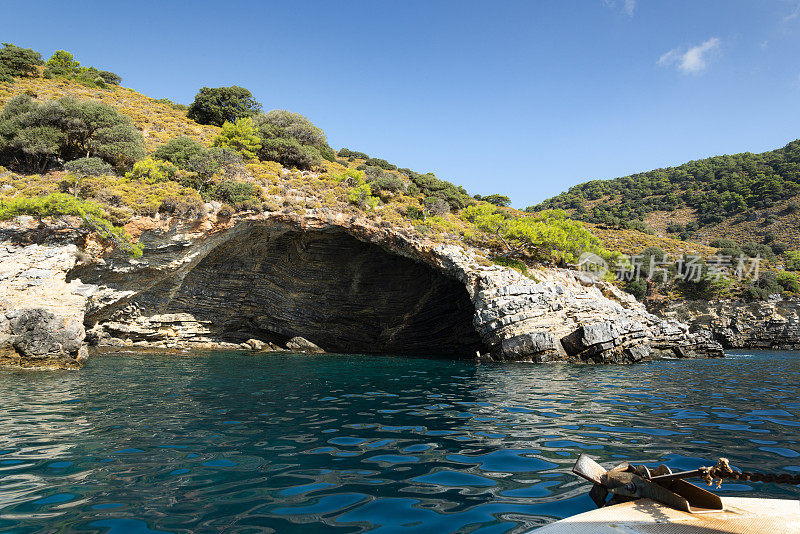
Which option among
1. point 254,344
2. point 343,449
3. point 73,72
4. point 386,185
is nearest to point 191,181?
point 254,344

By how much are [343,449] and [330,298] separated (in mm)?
23814

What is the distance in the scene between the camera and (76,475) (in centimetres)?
478

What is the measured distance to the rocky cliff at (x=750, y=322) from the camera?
1535 inches

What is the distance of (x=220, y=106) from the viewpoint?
39844mm

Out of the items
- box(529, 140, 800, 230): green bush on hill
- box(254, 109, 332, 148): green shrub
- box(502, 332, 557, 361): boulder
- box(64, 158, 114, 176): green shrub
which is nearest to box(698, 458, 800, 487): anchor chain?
box(502, 332, 557, 361): boulder

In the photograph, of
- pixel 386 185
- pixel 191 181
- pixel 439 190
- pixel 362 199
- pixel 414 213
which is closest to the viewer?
pixel 191 181

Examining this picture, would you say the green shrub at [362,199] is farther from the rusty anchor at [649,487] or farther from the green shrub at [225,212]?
the rusty anchor at [649,487]

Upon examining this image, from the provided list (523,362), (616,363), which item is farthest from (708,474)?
(616,363)

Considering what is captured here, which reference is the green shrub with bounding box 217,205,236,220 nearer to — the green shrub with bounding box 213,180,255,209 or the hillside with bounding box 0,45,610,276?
the hillside with bounding box 0,45,610,276

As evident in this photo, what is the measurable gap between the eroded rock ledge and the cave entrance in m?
0.08

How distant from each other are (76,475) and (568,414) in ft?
27.6

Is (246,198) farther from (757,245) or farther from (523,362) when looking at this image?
(757,245)

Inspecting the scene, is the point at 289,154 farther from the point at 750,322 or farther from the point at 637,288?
the point at 750,322

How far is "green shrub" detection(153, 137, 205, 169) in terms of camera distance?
2555cm
